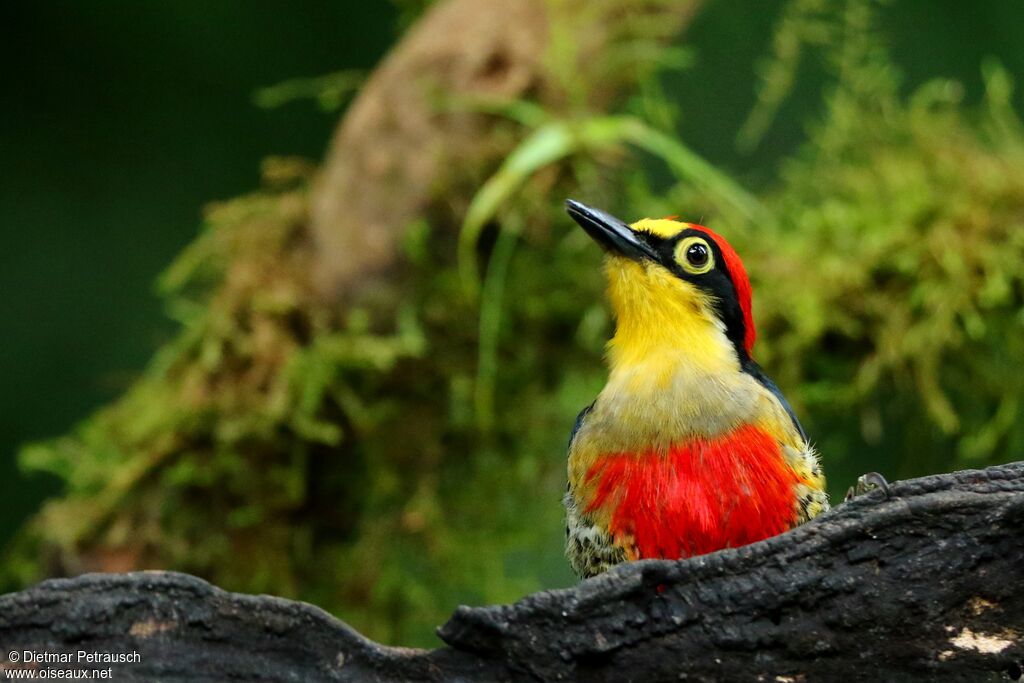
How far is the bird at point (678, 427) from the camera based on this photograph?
1.97 metres

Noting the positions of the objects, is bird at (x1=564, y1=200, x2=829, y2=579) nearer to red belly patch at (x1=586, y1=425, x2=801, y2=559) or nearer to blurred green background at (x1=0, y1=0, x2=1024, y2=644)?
red belly patch at (x1=586, y1=425, x2=801, y2=559)

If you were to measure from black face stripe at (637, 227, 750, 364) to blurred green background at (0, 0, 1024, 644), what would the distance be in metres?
0.83

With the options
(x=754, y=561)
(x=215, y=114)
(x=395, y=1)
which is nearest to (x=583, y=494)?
(x=754, y=561)

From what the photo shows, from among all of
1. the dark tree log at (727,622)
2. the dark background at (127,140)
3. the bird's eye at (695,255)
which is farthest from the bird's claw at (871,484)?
the dark background at (127,140)

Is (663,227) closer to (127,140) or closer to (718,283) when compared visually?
(718,283)

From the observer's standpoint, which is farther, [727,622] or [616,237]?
[616,237]

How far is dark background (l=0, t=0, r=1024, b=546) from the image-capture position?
4168 millimetres

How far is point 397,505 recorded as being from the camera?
3.50m

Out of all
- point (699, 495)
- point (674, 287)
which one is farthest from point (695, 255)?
point (699, 495)

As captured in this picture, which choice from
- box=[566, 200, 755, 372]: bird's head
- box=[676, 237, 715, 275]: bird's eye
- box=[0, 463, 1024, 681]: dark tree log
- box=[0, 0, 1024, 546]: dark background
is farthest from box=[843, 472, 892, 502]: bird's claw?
box=[0, 0, 1024, 546]: dark background

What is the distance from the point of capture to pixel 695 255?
2.29m

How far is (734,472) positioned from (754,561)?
1.75ft

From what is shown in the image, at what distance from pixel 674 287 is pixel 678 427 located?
35cm

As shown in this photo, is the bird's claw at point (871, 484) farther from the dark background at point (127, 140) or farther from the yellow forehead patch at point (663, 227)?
the dark background at point (127, 140)
